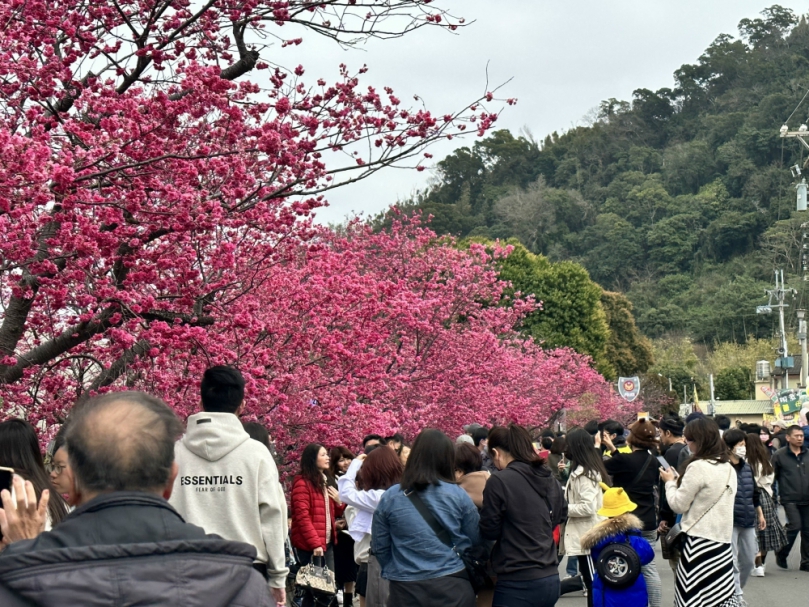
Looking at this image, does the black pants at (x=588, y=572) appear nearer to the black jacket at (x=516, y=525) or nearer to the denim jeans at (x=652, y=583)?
the denim jeans at (x=652, y=583)

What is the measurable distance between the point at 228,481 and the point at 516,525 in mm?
2350

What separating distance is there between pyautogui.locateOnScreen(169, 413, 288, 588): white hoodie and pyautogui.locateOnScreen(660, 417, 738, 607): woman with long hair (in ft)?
12.4

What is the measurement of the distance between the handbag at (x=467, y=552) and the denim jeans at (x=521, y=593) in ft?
0.44

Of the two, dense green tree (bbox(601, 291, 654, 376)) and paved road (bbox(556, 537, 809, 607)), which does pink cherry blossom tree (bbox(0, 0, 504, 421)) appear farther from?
dense green tree (bbox(601, 291, 654, 376))

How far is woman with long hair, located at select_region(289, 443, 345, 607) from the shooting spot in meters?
9.67

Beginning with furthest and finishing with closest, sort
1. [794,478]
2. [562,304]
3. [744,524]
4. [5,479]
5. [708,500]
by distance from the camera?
[562,304]
[794,478]
[744,524]
[708,500]
[5,479]

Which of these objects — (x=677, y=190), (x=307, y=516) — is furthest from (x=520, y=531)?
(x=677, y=190)

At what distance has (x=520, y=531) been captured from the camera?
22.5ft

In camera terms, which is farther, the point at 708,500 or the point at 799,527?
the point at 799,527

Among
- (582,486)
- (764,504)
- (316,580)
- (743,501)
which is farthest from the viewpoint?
(764,504)

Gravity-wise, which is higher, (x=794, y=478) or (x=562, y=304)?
(x=562, y=304)

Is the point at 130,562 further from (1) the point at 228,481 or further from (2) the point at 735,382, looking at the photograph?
(2) the point at 735,382

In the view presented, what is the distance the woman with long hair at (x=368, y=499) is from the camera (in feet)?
26.8

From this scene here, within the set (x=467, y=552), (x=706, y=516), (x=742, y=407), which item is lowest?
(x=742, y=407)
